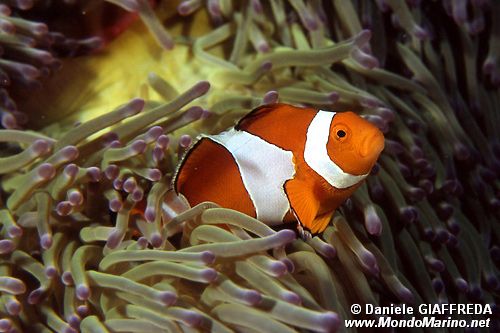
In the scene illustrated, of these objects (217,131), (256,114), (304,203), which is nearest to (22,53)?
(217,131)

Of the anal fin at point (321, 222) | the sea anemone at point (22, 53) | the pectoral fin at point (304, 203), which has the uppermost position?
the sea anemone at point (22, 53)

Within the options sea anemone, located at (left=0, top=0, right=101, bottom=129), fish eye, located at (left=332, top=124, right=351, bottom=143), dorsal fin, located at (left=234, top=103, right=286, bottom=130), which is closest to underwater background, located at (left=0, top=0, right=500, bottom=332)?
sea anemone, located at (left=0, top=0, right=101, bottom=129)

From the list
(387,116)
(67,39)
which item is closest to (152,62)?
(67,39)

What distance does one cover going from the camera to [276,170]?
4.03 feet

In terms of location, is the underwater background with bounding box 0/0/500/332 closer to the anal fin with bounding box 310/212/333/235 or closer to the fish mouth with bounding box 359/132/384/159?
the anal fin with bounding box 310/212/333/235

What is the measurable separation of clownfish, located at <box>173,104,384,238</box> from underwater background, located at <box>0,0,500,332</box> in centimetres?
6

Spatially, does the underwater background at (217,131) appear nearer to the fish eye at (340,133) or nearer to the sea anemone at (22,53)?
the sea anemone at (22,53)

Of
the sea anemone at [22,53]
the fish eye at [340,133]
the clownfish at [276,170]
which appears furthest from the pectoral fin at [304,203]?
the sea anemone at [22,53]

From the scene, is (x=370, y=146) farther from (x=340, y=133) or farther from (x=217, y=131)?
(x=217, y=131)

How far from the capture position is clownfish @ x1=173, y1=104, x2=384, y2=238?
1180 mm

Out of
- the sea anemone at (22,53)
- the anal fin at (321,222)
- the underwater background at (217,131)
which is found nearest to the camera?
the underwater background at (217,131)

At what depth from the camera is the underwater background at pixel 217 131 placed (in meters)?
1.12

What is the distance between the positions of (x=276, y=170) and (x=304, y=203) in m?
0.10

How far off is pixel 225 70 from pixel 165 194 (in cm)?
47
